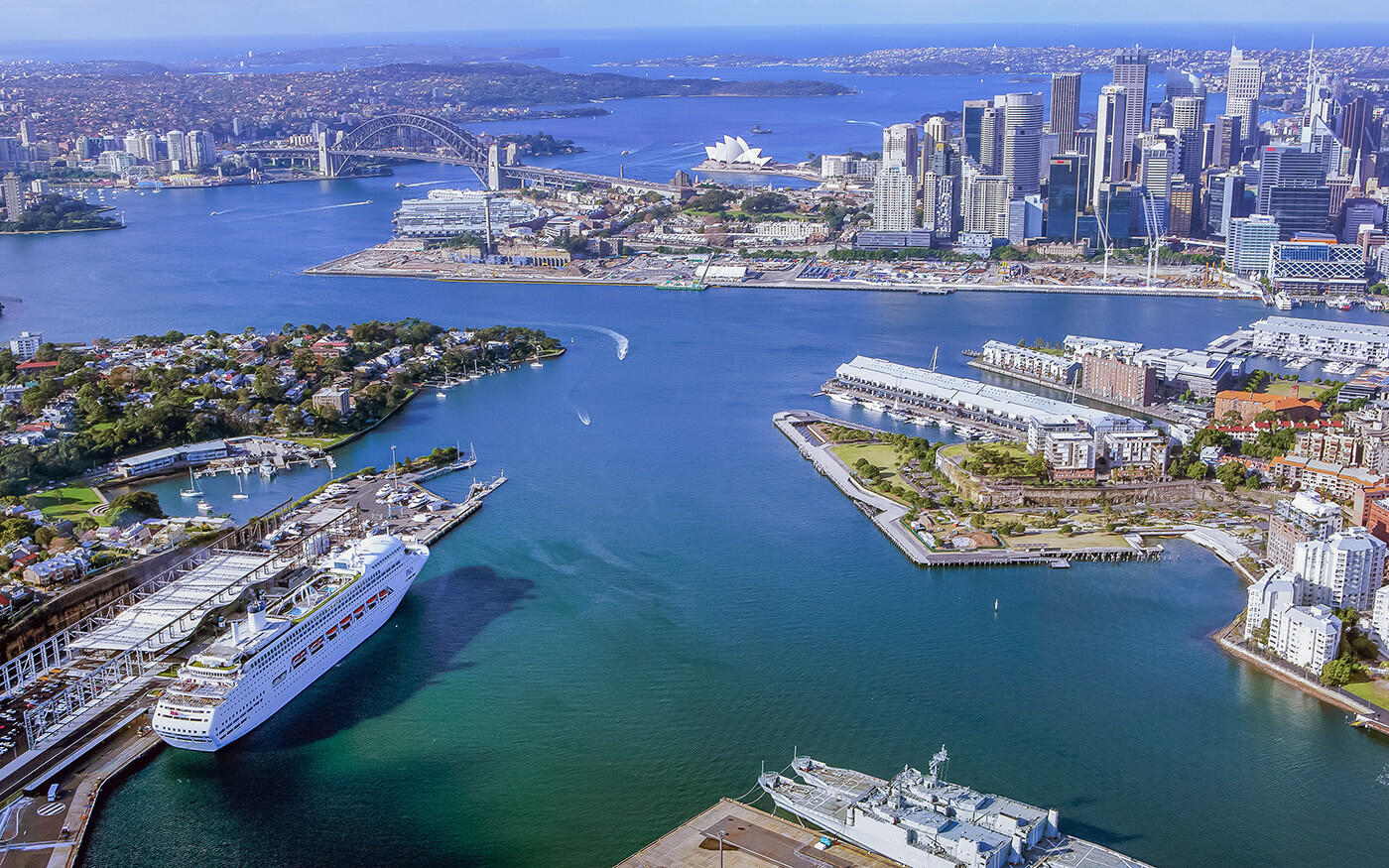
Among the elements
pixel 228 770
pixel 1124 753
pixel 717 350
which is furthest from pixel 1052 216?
pixel 228 770

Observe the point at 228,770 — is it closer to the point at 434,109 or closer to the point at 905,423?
the point at 905,423

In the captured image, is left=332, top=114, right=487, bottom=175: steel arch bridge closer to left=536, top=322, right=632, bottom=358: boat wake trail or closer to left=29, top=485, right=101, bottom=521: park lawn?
left=536, top=322, right=632, bottom=358: boat wake trail

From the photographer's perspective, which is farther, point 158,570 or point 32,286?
point 32,286

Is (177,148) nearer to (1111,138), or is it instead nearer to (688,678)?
(1111,138)

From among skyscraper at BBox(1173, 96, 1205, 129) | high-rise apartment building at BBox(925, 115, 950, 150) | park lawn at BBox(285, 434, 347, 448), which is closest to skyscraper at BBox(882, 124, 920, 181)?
high-rise apartment building at BBox(925, 115, 950, 150)

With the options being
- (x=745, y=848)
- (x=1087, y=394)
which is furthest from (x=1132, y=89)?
(x=745, y=848)

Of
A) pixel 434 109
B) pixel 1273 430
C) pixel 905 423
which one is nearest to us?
pixel 1273 430
